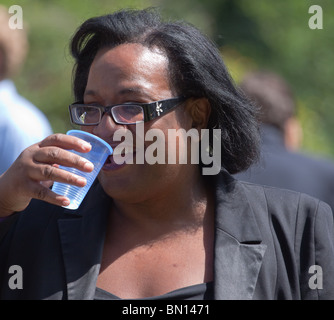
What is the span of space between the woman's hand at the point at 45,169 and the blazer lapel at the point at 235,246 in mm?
573

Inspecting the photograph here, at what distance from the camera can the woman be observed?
2.31 metres

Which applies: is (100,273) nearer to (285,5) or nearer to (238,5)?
(285,5)

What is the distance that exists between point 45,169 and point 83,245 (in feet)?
1.35

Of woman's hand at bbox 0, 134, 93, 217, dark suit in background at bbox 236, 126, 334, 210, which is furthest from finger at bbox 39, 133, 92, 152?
dark suit in background at bbox 236, 126, 334, 210

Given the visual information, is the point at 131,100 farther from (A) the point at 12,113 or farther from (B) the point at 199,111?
(A) the point at 12,113

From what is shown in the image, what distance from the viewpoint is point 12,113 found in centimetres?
420

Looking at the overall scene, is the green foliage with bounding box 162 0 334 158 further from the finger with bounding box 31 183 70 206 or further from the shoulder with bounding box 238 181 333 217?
the finger with bounding box 31 183 70 206

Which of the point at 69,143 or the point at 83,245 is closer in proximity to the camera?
the point at 69,143

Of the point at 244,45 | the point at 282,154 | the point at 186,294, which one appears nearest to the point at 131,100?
the point at 186,294

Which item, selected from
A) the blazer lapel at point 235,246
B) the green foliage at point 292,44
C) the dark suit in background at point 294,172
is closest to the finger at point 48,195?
the blazer lapel at point 235,246

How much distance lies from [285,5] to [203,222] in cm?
881

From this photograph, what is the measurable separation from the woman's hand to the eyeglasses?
27 centimetres

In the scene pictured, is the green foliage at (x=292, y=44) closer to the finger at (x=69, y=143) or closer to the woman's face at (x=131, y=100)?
the woman's face at (x=131, y=100)
